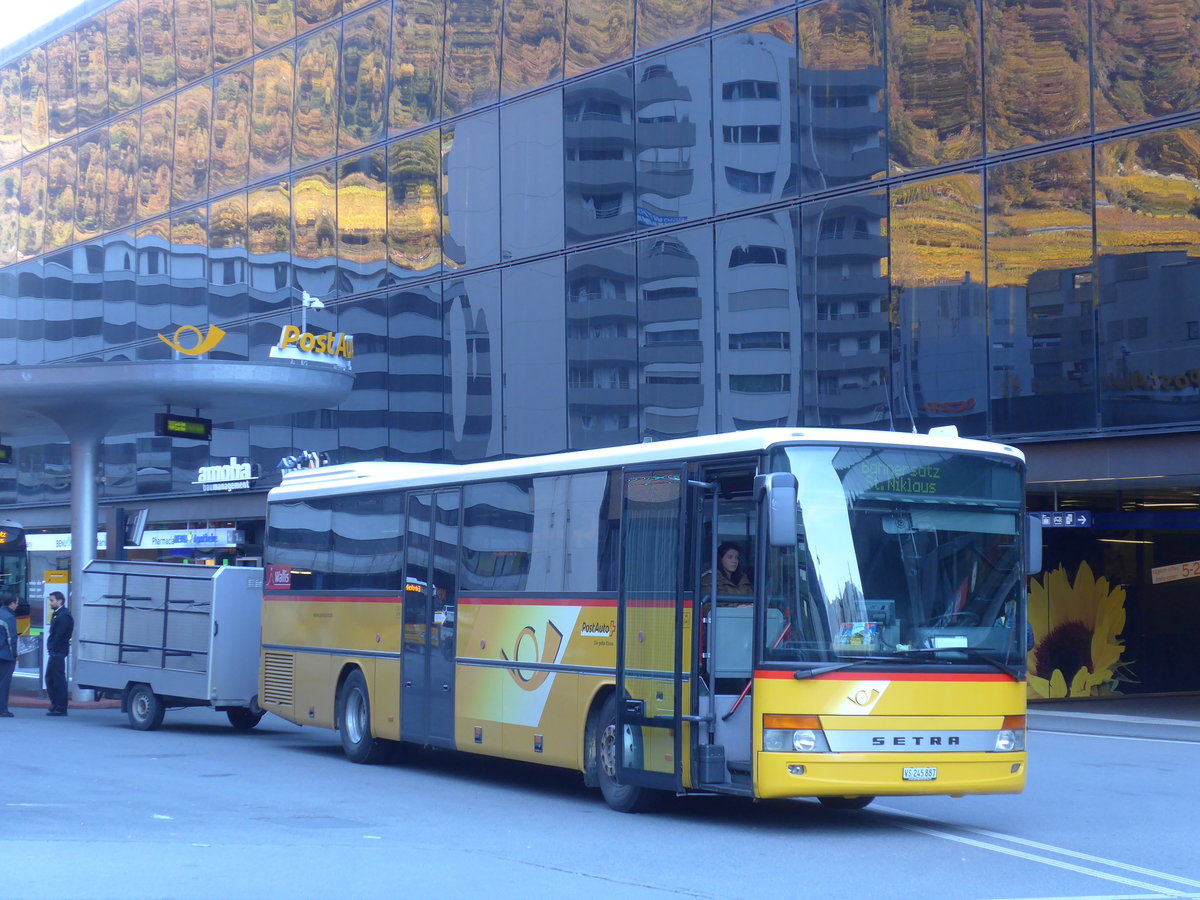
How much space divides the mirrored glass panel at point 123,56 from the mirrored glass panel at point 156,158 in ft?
3.00

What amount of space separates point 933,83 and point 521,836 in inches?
621

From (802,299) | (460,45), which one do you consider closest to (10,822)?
(802,299)

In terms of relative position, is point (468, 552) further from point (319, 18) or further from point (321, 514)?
point (319, 18)

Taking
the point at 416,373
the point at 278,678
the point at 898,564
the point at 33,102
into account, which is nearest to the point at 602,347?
the point at 416,373

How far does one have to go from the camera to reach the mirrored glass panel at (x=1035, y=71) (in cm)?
2181

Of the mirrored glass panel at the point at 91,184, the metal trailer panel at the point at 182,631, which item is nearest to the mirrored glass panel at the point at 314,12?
the mirrored glass panel at the point at 91,184

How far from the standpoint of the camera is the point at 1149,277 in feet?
68.3

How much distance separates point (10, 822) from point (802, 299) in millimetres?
16441

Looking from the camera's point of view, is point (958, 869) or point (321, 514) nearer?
point (958, 869)

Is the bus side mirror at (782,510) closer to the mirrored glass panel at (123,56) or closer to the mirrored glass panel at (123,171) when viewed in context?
the mirrored glass panel at (123,171)

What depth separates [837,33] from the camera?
24641 mm

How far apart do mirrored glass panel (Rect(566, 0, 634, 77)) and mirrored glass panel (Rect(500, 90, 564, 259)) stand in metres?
0.83

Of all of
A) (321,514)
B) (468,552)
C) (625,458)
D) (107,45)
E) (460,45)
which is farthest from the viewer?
(107,45)

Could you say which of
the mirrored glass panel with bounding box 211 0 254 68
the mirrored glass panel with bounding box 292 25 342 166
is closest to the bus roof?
the mirrored glass panel with bounding box 292 25 342 166
